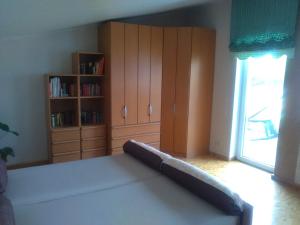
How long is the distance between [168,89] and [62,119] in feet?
5.68

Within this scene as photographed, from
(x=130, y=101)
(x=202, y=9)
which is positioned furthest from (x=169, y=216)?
(x=202, y=9)

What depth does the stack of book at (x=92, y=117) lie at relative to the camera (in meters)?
3.88

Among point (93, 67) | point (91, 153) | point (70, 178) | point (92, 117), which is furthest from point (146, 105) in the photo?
point (70, 178)

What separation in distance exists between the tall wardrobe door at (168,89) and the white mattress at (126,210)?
246cm

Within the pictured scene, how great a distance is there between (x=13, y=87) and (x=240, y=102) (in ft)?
11.1

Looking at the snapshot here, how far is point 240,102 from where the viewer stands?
4.12m

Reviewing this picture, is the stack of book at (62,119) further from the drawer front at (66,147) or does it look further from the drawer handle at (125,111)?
the drawer handle at (125,111)

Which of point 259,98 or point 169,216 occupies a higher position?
point 259,98

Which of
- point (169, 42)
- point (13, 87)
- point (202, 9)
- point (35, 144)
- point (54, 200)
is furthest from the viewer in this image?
point (202, 9)

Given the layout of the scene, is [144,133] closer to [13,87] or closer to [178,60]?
[178,60]

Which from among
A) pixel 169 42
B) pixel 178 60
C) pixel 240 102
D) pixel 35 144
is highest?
pixel 169 42

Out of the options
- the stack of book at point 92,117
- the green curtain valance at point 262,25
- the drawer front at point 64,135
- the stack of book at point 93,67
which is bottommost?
the drawer front at point 64,135

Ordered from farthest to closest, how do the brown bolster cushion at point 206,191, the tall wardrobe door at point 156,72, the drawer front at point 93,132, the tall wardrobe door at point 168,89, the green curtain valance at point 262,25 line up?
the tall wardrobe door at point 168,89, the tall wardrobe door at point 156,72, the drawer front at point 93,132, the green curtain valance at point 262,25, the brown bolster cushion at point 206,191

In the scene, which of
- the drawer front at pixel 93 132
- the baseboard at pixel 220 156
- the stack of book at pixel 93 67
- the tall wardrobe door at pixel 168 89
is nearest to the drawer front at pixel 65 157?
the drawer front at pixel 93 132
